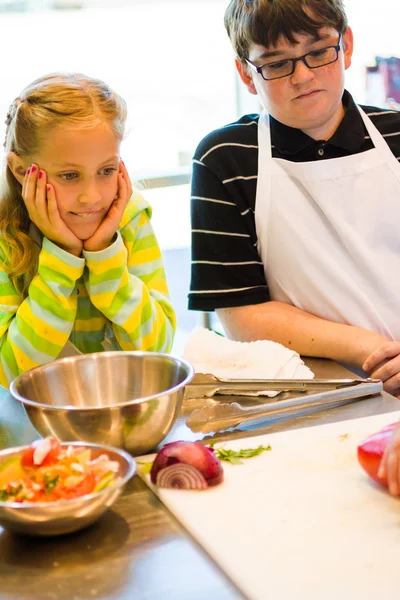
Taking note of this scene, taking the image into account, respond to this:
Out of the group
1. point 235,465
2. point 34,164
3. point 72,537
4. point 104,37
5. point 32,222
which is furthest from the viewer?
point 104,37

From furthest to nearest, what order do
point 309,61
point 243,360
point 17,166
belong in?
point 309,61
point 17,166
point 243,360

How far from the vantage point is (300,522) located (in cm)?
91

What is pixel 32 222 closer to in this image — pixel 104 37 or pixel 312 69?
pixel 312 69

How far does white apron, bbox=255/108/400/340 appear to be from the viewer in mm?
1770

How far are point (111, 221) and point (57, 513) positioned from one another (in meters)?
0.76

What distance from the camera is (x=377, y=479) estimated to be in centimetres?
98

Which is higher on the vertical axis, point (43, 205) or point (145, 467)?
point (43, 205)

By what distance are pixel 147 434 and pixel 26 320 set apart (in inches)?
19.9

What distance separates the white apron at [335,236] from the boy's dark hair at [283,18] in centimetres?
28

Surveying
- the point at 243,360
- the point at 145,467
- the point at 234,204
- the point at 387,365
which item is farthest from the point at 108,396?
the point at 234,204

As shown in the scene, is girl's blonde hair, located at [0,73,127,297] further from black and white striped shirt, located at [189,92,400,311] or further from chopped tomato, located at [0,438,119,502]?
chopped tomato, located at [0,438,119,502]

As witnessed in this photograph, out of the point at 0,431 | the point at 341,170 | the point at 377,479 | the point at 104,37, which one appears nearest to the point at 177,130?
the point at 104,37

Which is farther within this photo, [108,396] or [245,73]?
[245,73]

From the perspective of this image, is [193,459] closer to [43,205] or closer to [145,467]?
[145,467]
